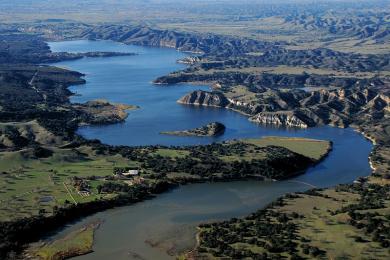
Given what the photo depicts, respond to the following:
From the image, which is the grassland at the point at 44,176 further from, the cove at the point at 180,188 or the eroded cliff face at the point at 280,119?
the eroded cliff face at the point at 280,119

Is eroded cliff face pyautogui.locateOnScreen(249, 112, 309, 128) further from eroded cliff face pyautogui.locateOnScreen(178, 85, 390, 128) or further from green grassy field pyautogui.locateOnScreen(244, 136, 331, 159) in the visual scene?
green grassy field pyautogui.locateOnScreen(244, 136, 331, 159)

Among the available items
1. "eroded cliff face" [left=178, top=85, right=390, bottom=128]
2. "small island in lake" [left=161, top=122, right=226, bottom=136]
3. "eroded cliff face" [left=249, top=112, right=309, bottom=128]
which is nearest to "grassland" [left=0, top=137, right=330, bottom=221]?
"small island in lake" [left=161, top=122, right=226, bottom=136]

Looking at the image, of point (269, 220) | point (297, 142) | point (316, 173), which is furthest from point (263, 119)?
point (269, 220)

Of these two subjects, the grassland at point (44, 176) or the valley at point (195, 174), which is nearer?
the valley at point (195, 174)

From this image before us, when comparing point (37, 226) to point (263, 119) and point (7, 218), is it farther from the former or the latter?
point (263, 119)

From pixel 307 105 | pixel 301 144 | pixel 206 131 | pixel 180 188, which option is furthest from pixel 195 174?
pixel 307 105

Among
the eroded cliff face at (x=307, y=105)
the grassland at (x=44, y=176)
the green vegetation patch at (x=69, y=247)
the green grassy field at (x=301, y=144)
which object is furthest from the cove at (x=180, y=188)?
the grassland at (x=44, y=176)

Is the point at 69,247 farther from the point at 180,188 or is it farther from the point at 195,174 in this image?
the point at 195,174

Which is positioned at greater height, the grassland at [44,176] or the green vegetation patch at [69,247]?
the grassland at [44,176]

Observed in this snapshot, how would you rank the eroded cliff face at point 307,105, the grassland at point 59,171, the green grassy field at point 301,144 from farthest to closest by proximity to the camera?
the eroded cliff face at point 307,105, the green grassy field at point 301,144, the grassland at point 59,171
